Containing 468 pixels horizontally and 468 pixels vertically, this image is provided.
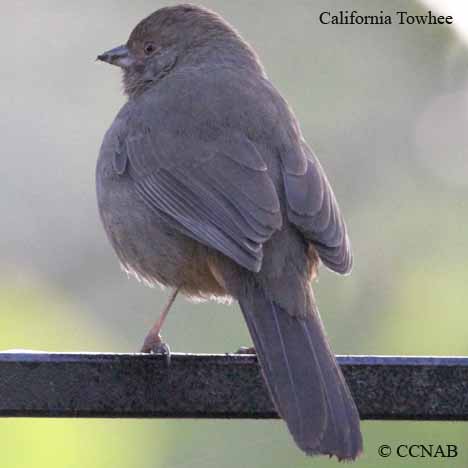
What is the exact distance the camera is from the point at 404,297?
7.52m

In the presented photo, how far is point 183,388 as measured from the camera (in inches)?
185

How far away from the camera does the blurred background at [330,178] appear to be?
7125 millimetres

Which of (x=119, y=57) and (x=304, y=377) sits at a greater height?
(x=119, y=57)

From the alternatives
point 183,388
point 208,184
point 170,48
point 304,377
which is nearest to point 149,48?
point 170,48

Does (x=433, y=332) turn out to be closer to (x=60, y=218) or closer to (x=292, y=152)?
(x=292, y=152)

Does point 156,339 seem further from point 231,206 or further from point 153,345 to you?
point 231,206

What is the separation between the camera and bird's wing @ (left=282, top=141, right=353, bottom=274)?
19.2 ft

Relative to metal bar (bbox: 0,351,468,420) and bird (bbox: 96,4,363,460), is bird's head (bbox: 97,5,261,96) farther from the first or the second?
metal bar (bbox: 0,351,468,420)

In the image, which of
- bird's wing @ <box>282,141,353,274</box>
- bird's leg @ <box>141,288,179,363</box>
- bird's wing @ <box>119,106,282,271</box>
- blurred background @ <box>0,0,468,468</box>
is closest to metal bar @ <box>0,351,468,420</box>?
bird's wing @ <box>119,106,282,271</box>

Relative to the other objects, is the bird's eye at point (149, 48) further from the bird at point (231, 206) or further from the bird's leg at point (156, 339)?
the bird's leg at point (156, 339)

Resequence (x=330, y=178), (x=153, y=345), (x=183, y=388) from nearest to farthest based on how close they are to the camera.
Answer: (x=183, y=388) → (x=153, y=345) → (x=330, y=178)

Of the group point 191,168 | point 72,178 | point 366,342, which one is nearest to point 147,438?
point 366,342

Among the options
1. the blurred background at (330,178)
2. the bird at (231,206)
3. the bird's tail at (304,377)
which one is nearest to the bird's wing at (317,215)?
the bird at (231,206)

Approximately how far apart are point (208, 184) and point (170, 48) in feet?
5.10
